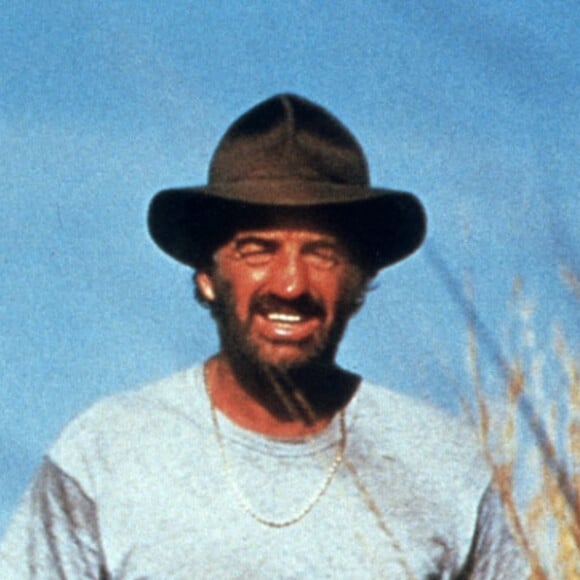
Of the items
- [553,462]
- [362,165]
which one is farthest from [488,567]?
[553,462]

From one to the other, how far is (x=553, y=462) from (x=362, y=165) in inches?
93.5

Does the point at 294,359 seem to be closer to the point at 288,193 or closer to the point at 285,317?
the point at 285,317

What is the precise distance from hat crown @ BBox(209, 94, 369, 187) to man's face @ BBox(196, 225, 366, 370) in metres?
0.21

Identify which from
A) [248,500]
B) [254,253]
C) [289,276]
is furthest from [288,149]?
[248,500]

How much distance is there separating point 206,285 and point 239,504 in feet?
1.78

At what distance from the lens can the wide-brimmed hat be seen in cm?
354

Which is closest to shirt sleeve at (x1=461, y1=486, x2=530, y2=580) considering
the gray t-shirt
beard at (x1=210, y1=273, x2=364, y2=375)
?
the gray t-shirt

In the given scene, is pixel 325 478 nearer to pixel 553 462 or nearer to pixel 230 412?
pixel 230 412

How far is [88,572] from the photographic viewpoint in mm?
3367

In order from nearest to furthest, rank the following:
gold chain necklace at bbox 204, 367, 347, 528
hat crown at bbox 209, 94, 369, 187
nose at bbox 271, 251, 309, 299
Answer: nose at bbox 271, 251, 309, 299, gold chain necklace at bbox 204, 367, 347, 528, hat crown at bbox 209, 94, 369, 187

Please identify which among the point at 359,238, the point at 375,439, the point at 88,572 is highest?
the point at 359,238

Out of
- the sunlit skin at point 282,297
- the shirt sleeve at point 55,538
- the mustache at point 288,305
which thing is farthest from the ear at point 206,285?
the shirt sleeve at point 55,538

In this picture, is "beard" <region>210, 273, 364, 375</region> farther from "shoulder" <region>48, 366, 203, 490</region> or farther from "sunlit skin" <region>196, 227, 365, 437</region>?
"shoulder" <region>48, 366, 203, 490</region>

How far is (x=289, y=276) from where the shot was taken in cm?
331
